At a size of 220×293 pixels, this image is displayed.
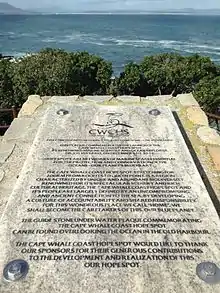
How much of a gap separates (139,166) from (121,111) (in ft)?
4.55

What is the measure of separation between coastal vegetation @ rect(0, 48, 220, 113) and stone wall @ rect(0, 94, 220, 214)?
9715 mm

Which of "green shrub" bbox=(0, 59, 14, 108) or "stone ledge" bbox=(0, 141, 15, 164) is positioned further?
"green shrub" bbox=(0, 59, 14, 108)

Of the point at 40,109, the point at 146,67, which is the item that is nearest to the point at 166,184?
the point at 40,109

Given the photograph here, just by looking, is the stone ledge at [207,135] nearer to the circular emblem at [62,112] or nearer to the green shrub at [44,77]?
the circular emblem at [62,112]

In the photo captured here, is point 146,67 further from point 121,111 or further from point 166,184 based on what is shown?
point 166,184

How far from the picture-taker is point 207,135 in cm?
485

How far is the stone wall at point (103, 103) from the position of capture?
402 cm

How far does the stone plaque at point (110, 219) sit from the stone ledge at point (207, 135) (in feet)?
1.53

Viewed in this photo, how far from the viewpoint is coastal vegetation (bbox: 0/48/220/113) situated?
15.8 metres

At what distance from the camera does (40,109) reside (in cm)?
582

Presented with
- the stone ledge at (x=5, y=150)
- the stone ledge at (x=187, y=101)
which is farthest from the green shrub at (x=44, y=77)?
→ the stone ledge at (x=5, y=150)

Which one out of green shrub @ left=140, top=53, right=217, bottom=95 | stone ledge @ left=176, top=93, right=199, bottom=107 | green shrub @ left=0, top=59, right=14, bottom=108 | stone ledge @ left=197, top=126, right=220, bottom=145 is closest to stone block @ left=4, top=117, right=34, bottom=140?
stone ledge @ left=197, top=126, right=220, bottom=145

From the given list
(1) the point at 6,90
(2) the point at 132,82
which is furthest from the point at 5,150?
(2) the point at 132,82

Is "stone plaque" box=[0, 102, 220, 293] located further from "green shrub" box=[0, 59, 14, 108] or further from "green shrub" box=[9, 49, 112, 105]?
"green shrub" box=[0, 59, 14, 108]
